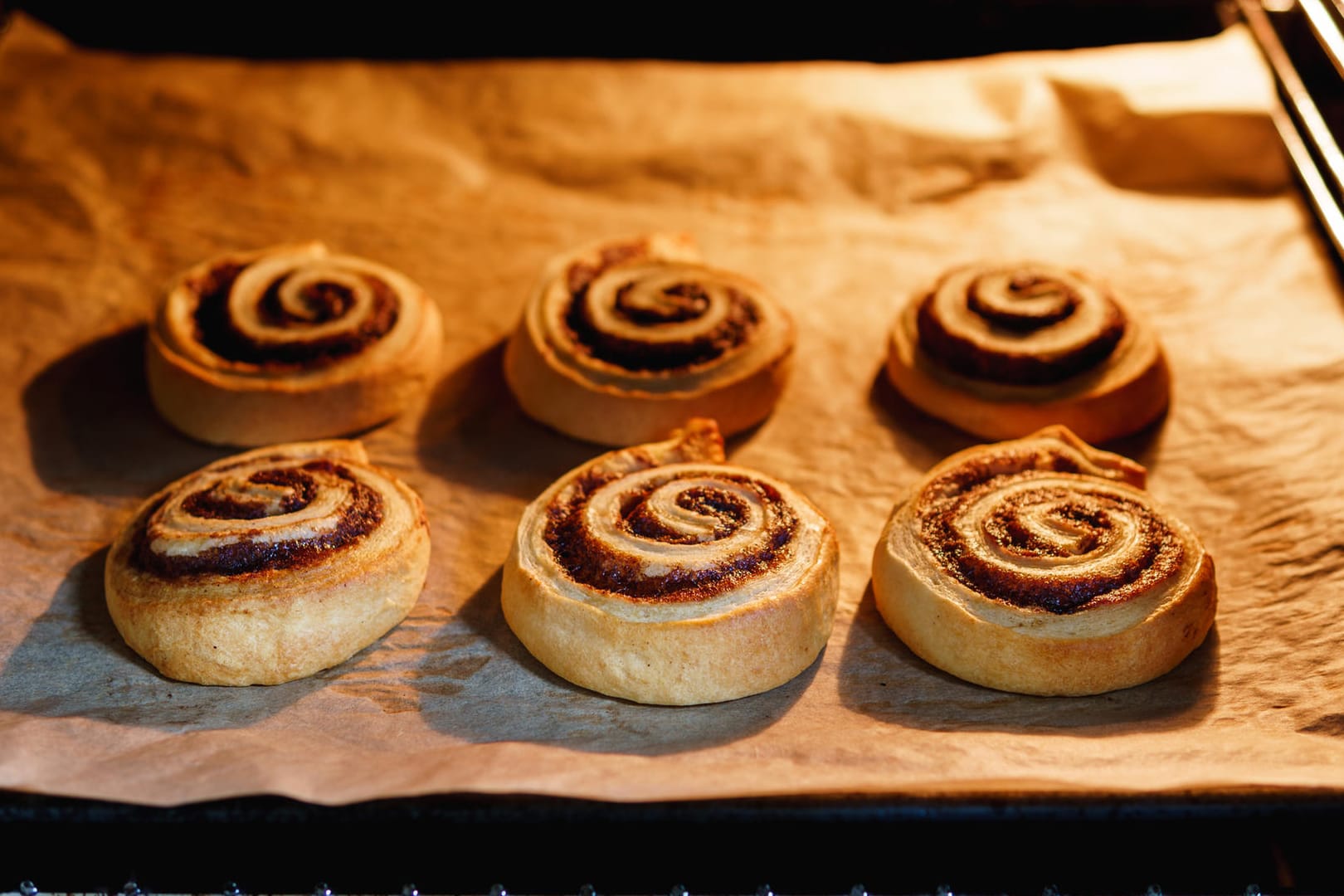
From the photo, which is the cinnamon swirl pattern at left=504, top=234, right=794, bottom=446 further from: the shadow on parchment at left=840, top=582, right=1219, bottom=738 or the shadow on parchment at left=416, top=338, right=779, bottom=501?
the shadow on parchment at left=840, top=582, right=1219, bottom=738

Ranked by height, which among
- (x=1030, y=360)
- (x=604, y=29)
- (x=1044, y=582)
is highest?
(x=604, y=29)

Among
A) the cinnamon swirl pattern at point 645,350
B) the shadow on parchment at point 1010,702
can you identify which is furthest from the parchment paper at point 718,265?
the cinnamon swirl pattern at point 645,350

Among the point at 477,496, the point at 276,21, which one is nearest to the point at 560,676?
the point at 477,496

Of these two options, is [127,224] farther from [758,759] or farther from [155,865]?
[758,759]

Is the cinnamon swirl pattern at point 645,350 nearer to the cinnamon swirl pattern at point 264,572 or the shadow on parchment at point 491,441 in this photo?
the shadow on parchment at point 491,441

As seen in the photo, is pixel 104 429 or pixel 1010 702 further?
pixel 104 429

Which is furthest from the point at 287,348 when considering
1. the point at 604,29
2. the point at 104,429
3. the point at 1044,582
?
the point at 1044,582

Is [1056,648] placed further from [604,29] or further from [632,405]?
[604,29]
